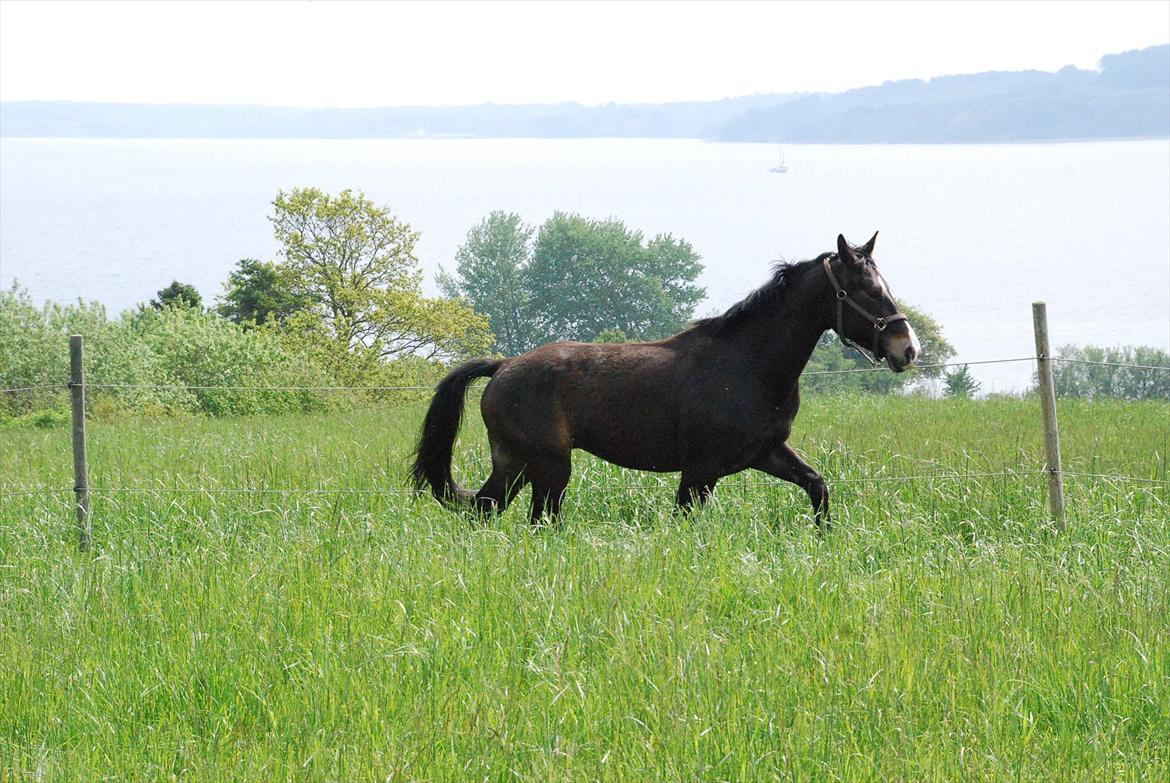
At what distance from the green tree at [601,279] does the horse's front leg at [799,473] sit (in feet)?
250

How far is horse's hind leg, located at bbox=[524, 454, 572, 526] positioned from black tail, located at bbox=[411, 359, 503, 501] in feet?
2.21

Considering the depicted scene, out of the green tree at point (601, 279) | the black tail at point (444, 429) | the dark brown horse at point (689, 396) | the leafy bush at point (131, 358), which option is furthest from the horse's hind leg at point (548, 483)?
the green tree at point (601, 279)

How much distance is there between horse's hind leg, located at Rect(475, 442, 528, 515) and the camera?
7.71 meters

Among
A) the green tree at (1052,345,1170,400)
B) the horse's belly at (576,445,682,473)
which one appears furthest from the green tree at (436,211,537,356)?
the horse's belly at (576,445,682,473)

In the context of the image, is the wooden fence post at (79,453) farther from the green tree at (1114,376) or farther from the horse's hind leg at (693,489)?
the green tree at (1114,376)

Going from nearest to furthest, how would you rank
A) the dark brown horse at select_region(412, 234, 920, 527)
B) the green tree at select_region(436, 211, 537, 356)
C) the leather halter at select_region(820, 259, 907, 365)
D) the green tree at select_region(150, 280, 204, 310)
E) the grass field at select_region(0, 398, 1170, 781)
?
the grass field at select_region(0, 398, 1170, 781)
the leather halter at select_region(820, 259, 907, 365)
the dark brown horse at select_region(412, 234, 920, 527)
the green tree at select_region(150, 280, 204, 310)
the green tree at select_region(436, 211, 537, 356)

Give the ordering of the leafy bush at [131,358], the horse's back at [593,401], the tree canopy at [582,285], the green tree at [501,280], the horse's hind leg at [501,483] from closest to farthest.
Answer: the horse's back at [593,401] < the horse's hind leg at [501,483] < the leafy bush at [131,358] < the tree canopy at [582,285] < the green tree at [501,280]

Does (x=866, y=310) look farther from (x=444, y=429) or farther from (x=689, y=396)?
(x=444, y=429)

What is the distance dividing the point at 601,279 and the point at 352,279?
146 ft

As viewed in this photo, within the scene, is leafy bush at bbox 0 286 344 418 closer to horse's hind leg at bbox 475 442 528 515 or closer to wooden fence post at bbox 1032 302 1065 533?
horse's hind leg at bbox 475 442 528 515

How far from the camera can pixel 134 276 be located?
499 feet

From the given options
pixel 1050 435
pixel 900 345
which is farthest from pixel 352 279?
pixel 900 345

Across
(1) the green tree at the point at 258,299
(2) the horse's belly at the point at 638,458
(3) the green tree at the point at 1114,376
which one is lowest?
(3) the green tree at the point at 1114,376

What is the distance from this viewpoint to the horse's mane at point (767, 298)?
7.41 m
